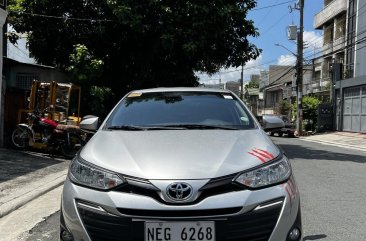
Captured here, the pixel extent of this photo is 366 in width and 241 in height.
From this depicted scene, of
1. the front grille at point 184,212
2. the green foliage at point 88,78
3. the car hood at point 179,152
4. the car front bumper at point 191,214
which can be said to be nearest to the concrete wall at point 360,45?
the green foliage at point 88,78

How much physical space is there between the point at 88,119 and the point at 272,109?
67338 mm

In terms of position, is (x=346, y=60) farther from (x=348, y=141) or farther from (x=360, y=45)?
(x=348, y=141)

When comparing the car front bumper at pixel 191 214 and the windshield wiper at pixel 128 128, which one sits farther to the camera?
the windshield wiper at pixel 128 128

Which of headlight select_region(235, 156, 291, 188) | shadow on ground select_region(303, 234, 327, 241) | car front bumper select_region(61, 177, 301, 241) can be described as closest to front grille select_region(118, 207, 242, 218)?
car front bumper select_region(61, 177, 301, 241)

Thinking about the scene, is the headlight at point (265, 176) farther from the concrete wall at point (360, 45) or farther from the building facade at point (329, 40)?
the building facade at point (329, 40)

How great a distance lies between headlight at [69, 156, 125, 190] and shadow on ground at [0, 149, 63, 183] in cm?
597

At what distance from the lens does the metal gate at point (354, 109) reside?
103ft

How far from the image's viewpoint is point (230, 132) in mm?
4223

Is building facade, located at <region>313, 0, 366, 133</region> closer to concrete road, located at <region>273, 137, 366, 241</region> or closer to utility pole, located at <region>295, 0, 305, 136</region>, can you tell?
utility pole, located at <region>295, 0, 305, 136</region>

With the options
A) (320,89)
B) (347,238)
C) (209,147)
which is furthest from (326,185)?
(320,89)

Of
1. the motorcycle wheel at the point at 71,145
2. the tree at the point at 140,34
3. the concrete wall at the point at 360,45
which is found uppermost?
the concrete wall at the point at 360,45

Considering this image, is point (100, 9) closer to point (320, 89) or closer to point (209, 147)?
point (209, 147)

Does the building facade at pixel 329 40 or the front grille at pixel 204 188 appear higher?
the building facade at pixel 329 40

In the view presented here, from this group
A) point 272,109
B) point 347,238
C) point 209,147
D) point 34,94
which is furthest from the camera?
point 272,109
